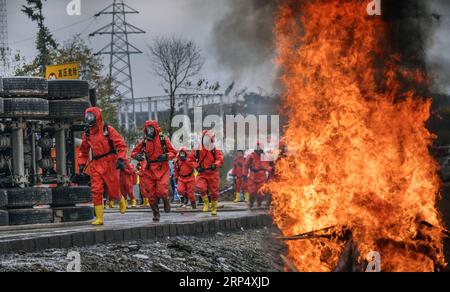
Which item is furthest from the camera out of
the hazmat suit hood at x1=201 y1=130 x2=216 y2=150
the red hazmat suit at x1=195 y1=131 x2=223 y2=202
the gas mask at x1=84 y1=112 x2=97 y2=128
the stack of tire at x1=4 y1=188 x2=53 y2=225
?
the hazmat suit hood at x1=201 y1=130 x2=216 y2=150

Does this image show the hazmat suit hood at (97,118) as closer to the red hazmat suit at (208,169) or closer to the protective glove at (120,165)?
the protective glove at (120,165)

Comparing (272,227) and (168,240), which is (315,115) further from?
(272,227)

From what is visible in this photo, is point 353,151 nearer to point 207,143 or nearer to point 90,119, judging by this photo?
point 90,119

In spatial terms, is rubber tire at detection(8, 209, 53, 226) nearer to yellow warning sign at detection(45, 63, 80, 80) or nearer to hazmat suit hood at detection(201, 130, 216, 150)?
hazmat suit hood at detection(201, 130, 216, 150)

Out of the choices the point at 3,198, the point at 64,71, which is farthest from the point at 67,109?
the point at 64,71

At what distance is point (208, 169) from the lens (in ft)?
71.2

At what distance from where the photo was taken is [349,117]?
12961 mm

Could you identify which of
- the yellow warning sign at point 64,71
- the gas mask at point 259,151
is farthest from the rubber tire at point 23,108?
the yellow warning sign at point 64,71

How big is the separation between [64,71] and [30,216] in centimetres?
1388

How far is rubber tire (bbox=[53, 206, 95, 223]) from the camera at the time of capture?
16.8m

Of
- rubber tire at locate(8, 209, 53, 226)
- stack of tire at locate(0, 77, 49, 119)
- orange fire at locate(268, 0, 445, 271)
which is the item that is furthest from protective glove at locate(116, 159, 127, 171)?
orange fire at locate(268, 0, 445, 271)

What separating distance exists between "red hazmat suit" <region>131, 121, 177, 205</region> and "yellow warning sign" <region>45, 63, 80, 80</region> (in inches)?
457

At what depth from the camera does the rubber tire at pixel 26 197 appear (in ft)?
51.8

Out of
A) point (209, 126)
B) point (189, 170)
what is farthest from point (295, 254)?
point (209, 126)
